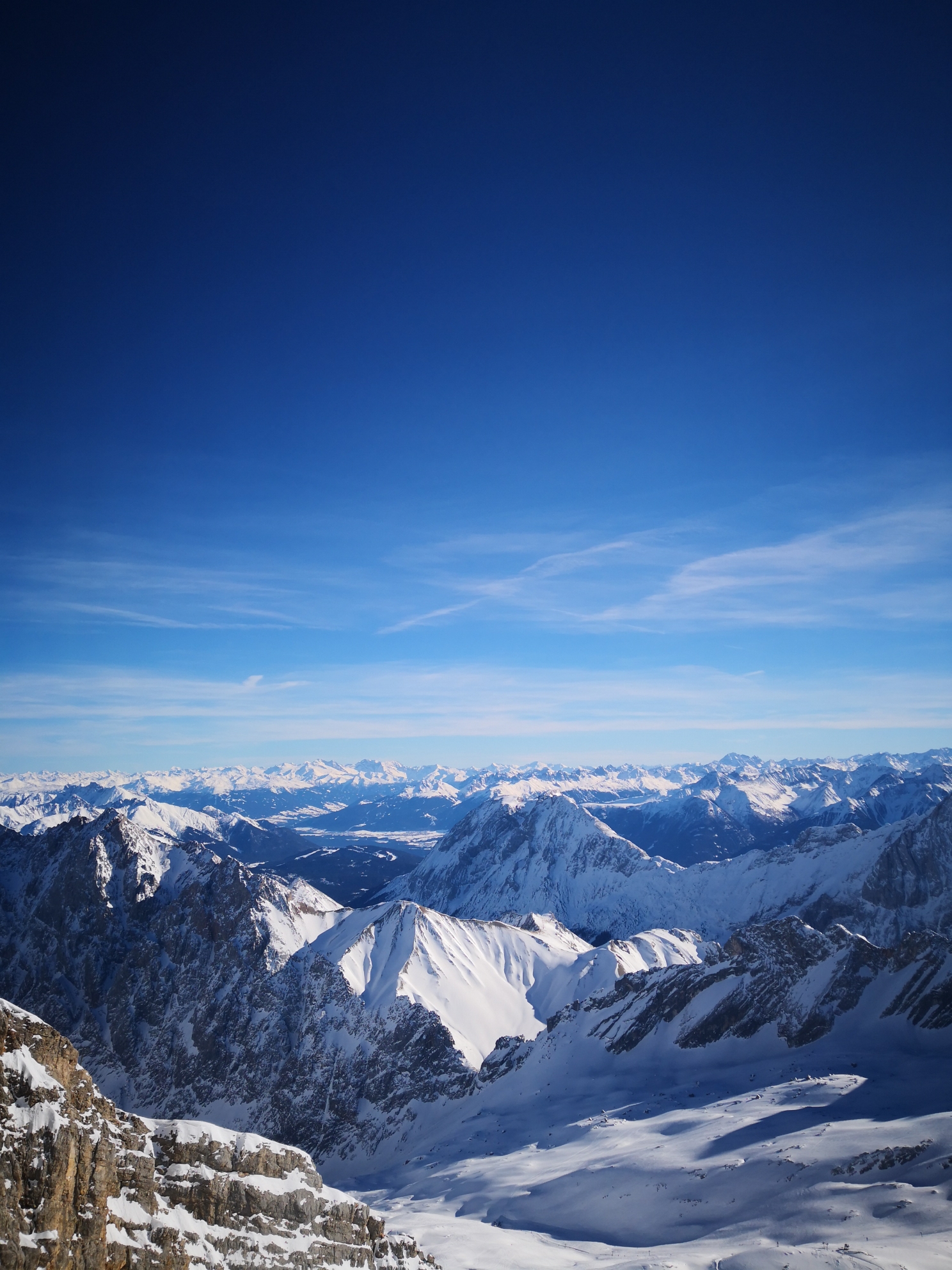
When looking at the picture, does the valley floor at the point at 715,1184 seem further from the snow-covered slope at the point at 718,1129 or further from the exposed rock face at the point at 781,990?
the exposed rock face at the point at 781,990

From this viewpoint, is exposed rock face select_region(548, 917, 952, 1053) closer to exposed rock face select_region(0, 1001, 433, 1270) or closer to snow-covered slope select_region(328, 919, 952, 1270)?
snow-covered slope select_region(328, 919, 952, 1270)

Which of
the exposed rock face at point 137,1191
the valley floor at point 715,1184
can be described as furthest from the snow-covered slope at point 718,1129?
the exposed rock face at point 137,1191

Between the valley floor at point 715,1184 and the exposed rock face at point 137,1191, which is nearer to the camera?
the exposed rock face at point 137,1191

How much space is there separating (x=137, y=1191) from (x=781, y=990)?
137 meters

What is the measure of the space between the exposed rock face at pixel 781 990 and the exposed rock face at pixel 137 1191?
333ft

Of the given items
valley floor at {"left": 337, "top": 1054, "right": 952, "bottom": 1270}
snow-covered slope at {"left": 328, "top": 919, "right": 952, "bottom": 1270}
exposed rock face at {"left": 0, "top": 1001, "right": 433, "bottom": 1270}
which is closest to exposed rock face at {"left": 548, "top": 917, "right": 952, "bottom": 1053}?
snow-covered slope at {"left": 328, "top": 919, "right": 952, "bottom": 1270}

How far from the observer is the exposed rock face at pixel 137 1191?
44.0m

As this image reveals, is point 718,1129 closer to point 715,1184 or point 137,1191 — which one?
point 715,1184

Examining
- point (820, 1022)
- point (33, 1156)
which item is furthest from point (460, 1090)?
point (33, 1156)

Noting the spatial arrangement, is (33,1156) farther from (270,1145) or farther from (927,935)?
(927,935)

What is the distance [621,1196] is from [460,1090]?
308ft

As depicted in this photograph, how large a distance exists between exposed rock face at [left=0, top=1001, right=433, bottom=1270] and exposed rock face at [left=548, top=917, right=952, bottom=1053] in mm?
101420

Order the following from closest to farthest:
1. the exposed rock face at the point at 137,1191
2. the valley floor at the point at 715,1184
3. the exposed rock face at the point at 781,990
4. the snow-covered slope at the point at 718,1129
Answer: the exposed rock face at the point at 137,1191
the valley floor at the point at 715,1184
the snow-covered slope at the point at 718,1129
the exposed rock face at the point at 781,990

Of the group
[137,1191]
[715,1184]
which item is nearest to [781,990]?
[715,1184]
